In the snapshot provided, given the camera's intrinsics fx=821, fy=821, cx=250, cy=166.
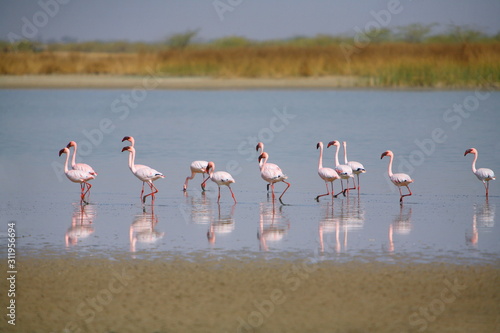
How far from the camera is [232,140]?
21.0m

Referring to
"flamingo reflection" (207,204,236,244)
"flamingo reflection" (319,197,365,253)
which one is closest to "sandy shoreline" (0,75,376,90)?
"flamingo reflection" (319,197,365,253)

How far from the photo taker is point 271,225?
10.3 metres

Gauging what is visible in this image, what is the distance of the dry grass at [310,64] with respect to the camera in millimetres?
36906

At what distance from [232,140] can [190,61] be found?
27.8 meters

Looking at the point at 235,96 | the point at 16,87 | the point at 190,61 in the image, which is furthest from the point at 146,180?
the point at 190,61

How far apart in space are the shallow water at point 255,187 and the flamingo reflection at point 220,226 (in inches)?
1.0

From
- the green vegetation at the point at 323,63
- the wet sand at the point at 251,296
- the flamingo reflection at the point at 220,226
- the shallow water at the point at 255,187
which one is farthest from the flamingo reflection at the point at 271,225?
the green vegetation at the point at 323,63

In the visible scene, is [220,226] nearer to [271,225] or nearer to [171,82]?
[271,225]

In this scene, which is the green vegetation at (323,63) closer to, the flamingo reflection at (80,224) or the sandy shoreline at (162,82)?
the sandy shoreline at (162,82)

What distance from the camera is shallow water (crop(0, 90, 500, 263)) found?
9.22 m

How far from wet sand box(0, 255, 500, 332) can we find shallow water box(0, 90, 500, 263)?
51 centimetres

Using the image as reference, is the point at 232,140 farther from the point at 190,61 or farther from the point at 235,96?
the point at 190,61

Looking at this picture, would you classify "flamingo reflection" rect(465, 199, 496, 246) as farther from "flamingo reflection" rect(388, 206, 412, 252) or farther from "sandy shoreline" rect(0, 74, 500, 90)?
"sandy shoreline" rect(0, 74, 500, 90)

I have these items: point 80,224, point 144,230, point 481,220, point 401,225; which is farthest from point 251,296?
point 481,220
